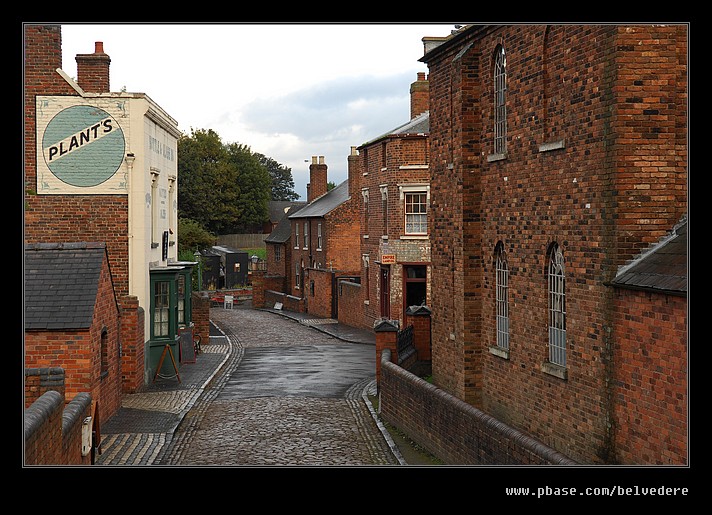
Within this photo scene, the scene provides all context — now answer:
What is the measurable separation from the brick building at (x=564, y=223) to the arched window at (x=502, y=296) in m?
0.04

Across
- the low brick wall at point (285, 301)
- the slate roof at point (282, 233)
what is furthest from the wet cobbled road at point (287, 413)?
the slate roof at point (282, 233)

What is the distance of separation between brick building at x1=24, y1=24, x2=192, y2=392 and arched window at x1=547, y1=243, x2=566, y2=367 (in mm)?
11804

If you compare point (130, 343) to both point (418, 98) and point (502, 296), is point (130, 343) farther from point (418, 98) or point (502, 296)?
point (418, 98)

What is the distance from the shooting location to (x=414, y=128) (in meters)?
36.0

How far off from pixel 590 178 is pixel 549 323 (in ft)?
8.73

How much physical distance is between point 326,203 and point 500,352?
114 ft

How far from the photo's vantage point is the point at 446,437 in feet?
49.5

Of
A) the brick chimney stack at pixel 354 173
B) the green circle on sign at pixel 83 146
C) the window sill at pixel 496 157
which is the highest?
the brick chimney stack at pixel 354 173

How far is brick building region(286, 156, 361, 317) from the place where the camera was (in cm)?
4694

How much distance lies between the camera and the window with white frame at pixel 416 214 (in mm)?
35250

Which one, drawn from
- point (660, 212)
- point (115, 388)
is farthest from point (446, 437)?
point (115, 388)

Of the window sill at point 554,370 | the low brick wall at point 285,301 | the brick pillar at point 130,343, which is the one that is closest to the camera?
the window sill at point 554,370

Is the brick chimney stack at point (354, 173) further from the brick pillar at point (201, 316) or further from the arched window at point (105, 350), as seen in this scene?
the arched window at point (105, 350)

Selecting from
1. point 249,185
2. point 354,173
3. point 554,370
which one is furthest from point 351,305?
point 249,185
